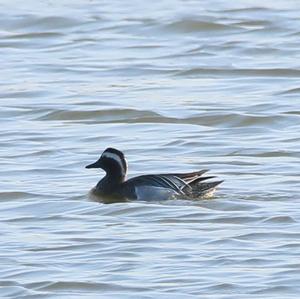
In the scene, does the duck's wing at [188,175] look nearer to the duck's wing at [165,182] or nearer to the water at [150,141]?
the duck's wing at [165,182]

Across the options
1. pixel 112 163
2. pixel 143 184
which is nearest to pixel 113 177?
pixel 112 163

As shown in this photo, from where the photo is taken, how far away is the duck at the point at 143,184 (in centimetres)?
1430

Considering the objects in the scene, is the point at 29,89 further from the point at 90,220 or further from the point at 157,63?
the point at 90,220

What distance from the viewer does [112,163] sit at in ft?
48.7

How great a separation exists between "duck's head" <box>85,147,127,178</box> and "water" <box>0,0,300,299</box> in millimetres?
236

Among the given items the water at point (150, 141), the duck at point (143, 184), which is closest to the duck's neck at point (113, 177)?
the duck at point (143, 184)

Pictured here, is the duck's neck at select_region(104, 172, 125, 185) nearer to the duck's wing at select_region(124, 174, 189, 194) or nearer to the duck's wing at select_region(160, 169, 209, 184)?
the duck's wing at select_region(124, 174, 189, 194)

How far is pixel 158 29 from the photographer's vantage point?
78.5 ft

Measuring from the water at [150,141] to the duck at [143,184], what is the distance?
13cm

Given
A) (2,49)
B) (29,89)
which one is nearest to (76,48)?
(2,49)

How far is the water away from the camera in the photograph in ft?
38.2

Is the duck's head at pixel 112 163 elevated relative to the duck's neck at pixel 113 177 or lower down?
elevated

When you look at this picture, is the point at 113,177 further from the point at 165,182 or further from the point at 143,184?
the point at 165,182

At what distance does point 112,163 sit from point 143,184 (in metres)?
0.52
